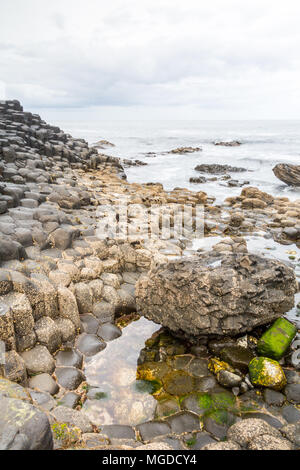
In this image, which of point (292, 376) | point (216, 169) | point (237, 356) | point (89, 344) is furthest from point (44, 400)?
point (216, 169)

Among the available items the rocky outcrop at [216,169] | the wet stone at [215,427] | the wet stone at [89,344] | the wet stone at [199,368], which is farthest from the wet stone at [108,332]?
the rocky outcrop at [216,169]

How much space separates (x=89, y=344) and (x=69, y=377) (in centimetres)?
92

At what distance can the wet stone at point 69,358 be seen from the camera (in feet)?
18.7

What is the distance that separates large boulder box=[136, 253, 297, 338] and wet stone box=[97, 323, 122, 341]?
0.85 m

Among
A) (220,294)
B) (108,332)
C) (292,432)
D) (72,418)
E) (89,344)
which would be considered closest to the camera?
(292,432)

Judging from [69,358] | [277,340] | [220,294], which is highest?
[220,294]

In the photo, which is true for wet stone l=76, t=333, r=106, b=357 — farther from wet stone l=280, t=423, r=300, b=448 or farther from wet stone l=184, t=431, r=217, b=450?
wet stone l=280, t=423, r=300, b=448

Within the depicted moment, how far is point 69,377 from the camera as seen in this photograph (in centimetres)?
540

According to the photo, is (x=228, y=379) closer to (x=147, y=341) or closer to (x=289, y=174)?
(x=147, y=341)

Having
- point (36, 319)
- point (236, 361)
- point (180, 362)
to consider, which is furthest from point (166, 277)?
point (36, 319)

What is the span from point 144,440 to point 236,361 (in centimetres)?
214

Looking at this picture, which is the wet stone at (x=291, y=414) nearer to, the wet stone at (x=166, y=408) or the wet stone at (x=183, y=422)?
the wet stone at (x=183, y=422)

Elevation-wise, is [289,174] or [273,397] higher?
[289,174]
